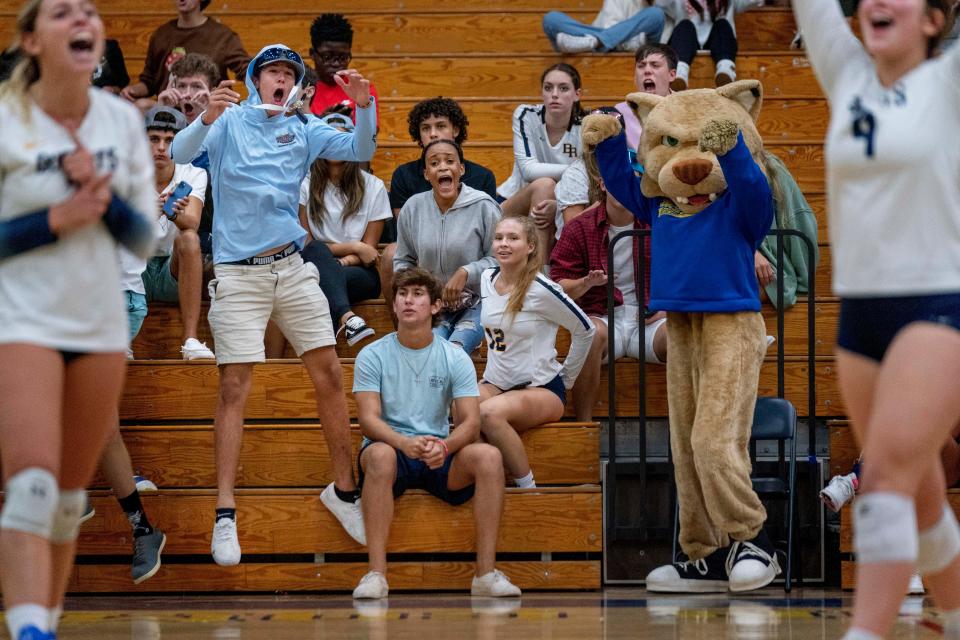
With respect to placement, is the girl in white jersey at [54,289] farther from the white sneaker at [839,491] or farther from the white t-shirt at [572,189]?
the white t-shirt at [572,189]

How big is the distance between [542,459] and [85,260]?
3162 mm

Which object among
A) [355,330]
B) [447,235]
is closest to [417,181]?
[447,235]

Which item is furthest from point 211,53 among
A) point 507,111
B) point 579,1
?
point 579,1

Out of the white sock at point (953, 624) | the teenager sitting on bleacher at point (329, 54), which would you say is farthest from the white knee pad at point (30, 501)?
the teenager sitting on bleacher at point (329, 54)

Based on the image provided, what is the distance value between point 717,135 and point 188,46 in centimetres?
427

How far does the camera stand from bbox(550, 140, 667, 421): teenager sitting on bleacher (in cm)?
611

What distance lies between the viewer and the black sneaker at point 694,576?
5.37 meters

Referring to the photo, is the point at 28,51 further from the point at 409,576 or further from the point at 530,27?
the point at 530,27

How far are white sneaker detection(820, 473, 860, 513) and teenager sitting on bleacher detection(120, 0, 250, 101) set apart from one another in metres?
4.18

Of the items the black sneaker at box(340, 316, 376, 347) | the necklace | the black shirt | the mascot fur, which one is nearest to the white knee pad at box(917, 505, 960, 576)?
the mascot fur

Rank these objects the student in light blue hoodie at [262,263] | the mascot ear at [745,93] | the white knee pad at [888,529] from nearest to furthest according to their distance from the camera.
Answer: the white knee pad at [888,529], the mascot ear at [745,93], the student in light blue hoodie at [262,263]

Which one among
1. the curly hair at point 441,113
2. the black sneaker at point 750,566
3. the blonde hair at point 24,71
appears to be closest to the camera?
the blonde hair at point 24,71

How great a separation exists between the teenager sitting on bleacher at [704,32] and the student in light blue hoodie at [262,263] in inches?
123

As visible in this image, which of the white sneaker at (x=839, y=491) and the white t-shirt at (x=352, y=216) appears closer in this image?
the white sneaker at (x=839, y=491)
